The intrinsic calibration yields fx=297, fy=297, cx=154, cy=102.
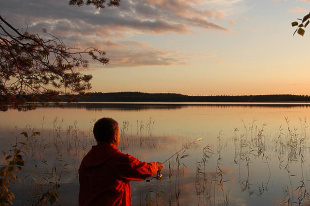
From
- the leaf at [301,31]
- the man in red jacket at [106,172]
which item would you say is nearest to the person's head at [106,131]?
the man in red jacket at [106,172]

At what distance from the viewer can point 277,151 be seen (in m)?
13.6

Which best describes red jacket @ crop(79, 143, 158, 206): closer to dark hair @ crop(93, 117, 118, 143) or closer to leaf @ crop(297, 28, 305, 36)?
dark hair @ crop(93, 117, 118, 143)

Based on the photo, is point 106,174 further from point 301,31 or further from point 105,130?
point 301,31

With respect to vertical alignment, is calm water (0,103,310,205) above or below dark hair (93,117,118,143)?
below

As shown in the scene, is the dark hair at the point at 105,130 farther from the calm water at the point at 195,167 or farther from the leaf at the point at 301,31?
the calm water at the point at 195,167

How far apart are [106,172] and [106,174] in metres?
0.02

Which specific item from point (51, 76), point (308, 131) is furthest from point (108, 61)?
point (308, 131)

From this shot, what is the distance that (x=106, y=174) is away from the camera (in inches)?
113

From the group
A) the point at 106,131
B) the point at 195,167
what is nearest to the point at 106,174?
the point at 106,131

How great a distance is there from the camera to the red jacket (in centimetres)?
286

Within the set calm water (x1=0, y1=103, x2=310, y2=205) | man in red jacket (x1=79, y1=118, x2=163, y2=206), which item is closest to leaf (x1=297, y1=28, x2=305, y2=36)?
Answer: man in red jacket (x1=79, y1=118, x2=163, y2=206)

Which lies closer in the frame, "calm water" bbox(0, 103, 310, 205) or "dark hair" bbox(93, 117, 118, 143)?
"dark hair" bbox(93, 117, 118, 143)

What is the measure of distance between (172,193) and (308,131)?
14736 mm

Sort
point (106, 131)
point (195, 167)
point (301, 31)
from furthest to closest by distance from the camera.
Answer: point (195, 167)
point (106, 131)
point (301, 31)
